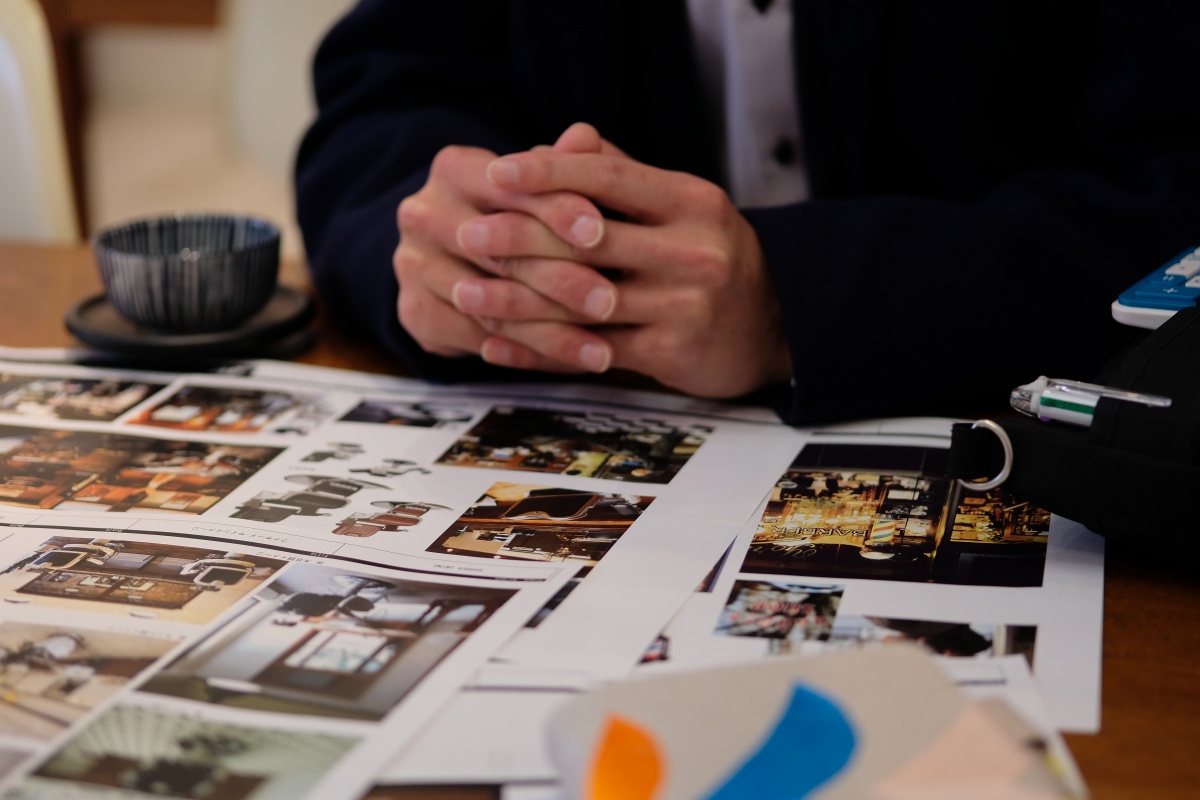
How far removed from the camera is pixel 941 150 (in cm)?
89

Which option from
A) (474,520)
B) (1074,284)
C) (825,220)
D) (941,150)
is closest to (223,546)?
(474,520)

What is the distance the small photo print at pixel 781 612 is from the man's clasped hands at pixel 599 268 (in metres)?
0.23

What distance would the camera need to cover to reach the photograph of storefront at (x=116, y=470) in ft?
1.87

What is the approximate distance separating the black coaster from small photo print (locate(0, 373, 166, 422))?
0.10 ft

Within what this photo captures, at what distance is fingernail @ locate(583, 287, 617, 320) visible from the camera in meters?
0.66

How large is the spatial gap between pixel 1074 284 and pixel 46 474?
0.59m

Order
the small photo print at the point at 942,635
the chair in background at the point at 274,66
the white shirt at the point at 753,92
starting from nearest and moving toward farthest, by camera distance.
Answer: the small photo print at the point at 942,635
the white shirt at the point at 753,92
the chair in background at the point at 274,66

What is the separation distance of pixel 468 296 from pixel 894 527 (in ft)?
0.98

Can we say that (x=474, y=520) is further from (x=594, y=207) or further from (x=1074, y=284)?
(x=1074, y=284)

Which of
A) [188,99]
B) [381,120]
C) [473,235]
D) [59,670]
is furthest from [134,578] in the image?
[188,99]

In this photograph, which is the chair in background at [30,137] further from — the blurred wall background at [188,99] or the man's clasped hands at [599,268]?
the blurred wall background at [188,99]

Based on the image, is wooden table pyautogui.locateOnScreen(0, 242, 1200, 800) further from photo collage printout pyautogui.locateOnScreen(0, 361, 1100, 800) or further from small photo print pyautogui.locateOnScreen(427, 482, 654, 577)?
small photo print pyautogui.locateOnScreen(427, 482, 654, 577)

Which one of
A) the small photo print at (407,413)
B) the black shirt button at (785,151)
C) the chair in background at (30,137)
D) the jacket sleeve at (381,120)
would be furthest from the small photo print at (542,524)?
the chair in background at (30,137)

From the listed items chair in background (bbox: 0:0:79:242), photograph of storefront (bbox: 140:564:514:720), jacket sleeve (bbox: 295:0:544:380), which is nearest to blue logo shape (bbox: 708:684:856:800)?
photograph of storefront (bbox: 140:564:514:720)
